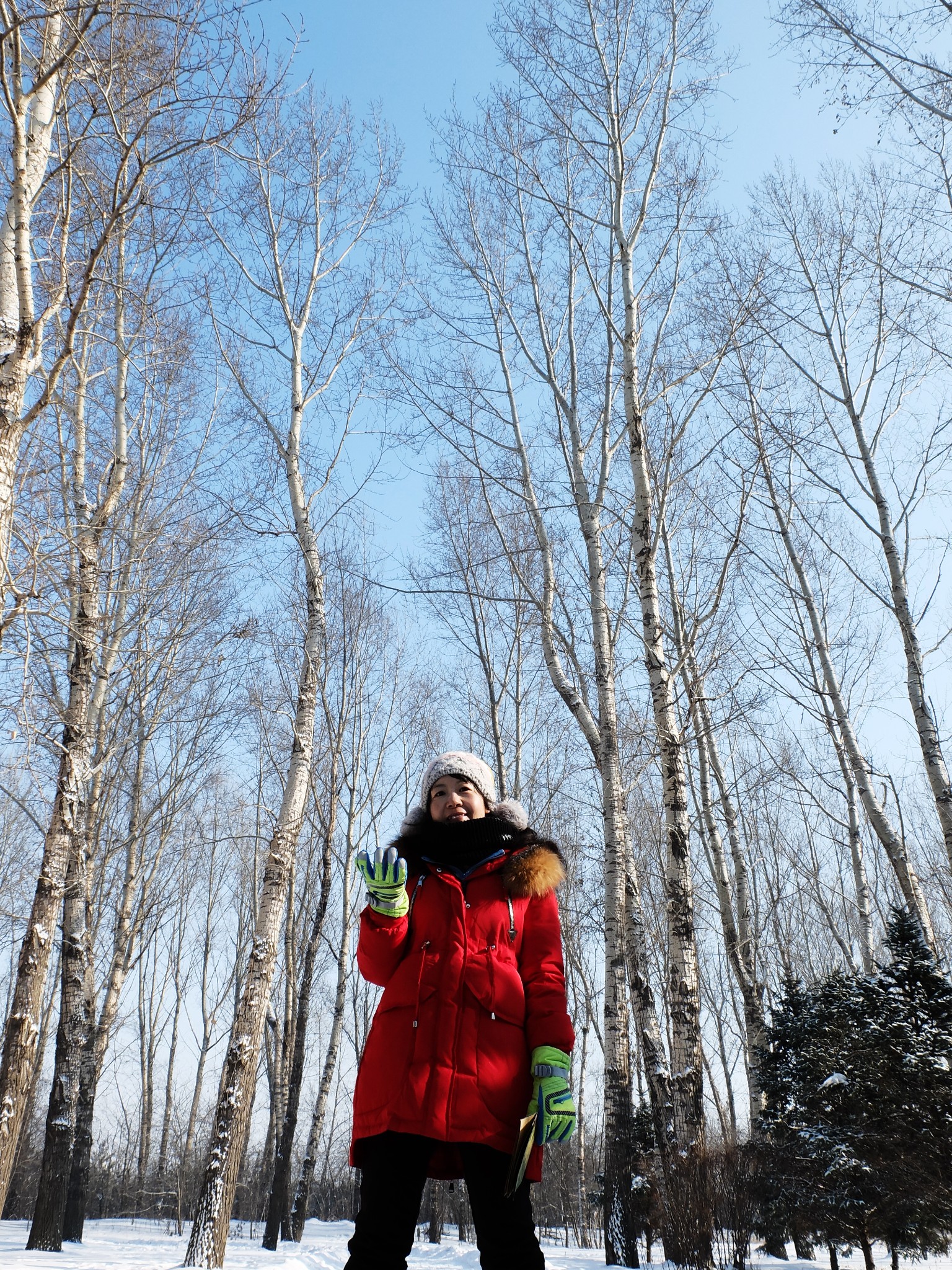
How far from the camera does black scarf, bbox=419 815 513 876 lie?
2393 mm

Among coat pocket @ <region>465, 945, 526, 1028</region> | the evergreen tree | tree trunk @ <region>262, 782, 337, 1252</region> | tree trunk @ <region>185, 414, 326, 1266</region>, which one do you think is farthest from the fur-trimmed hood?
tree trunk @ <region>262, 782, 337, 1252</region>

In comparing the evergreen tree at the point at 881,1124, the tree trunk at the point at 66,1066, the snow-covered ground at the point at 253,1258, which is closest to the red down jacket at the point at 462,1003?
the snow-covered ground at the point at 253,1258

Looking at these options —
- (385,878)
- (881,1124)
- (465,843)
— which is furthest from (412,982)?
(881,1124)

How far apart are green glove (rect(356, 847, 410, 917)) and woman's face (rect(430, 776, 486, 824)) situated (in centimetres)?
40

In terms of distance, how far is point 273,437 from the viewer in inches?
324

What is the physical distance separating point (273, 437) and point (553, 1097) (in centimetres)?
732

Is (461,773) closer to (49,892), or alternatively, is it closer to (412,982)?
(412,982)

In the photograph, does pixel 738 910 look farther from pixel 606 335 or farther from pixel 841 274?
pixel 841 274

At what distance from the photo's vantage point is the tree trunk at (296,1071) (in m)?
11.0

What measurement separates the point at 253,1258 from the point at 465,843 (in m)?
8.02

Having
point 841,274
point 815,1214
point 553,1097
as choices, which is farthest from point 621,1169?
point 841,274

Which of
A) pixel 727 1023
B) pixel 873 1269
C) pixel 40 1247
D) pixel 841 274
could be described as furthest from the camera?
pixel 727 1023

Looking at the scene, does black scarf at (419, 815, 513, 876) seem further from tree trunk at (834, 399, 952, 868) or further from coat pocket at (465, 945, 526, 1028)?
tree trunk at (834, 399, 952, 868)

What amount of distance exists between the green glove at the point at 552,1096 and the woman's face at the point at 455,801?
68cm
